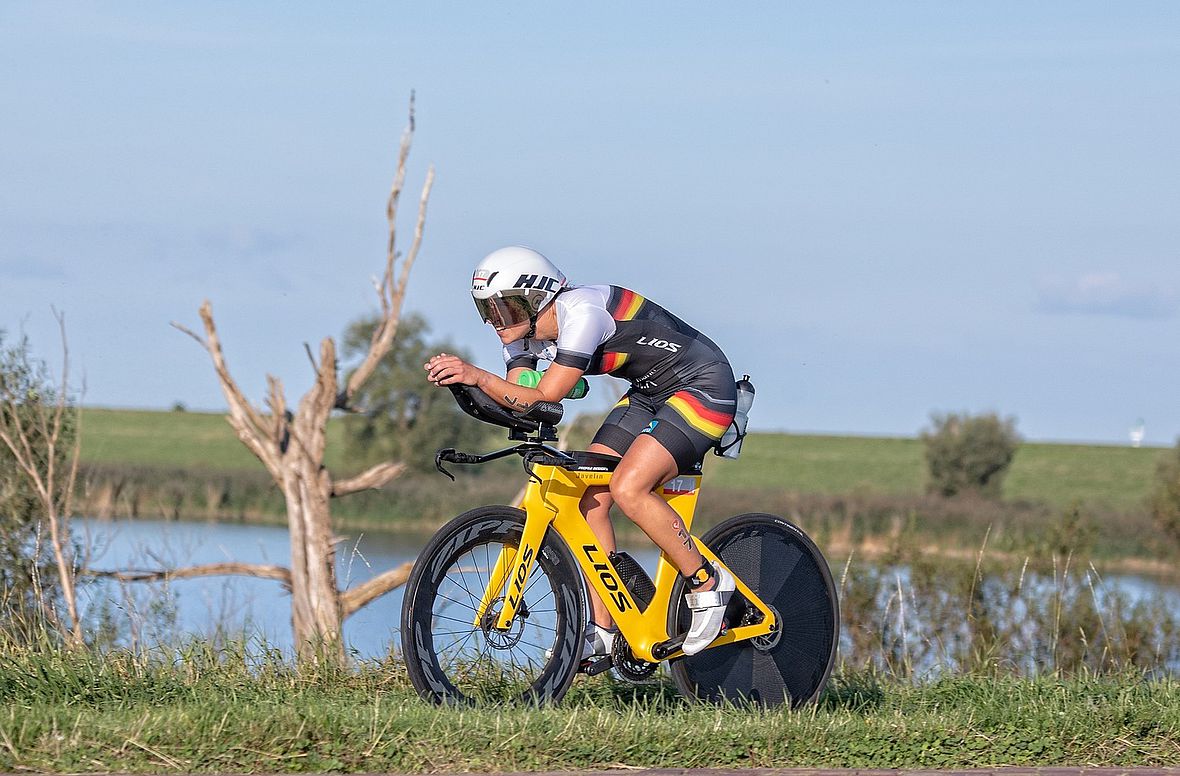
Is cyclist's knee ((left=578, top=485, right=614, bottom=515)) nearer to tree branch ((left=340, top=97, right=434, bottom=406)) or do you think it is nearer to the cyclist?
the cyclist

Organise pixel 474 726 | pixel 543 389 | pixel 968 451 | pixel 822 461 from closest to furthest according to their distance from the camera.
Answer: pixel 474 726
pixel 543 389
pixel 968 451
pixel 822 461

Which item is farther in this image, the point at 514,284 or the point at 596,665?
the point at 596,665

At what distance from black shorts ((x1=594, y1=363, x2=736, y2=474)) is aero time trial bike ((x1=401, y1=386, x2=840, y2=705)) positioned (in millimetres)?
222

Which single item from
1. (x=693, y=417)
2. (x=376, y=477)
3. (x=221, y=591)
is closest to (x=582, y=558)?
(x=693, y=417)

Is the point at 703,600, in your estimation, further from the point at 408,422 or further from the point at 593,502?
the point at 408,422

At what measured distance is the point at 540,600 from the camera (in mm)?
5695

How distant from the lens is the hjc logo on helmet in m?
5.39

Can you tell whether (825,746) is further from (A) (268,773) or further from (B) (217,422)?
(B) (217,422)

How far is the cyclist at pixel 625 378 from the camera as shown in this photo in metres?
5.36

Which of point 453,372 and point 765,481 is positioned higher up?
point 453,372

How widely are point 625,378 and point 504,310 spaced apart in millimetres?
730

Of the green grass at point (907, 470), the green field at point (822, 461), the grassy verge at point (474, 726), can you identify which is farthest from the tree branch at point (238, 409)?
the green grass at point (907, 470)

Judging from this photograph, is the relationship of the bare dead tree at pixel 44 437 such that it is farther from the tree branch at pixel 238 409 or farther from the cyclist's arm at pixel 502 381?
the cyclist's arm at pixel 502 381

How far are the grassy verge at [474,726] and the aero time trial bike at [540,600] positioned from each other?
220 mm
